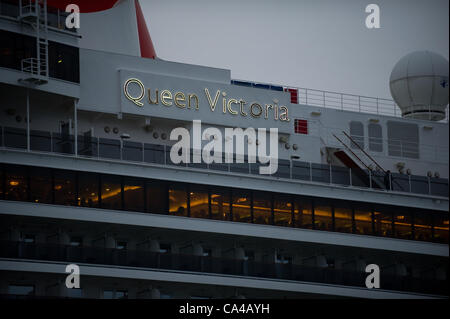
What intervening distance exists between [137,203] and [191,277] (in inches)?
152

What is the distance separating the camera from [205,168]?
168 ft

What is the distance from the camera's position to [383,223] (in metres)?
54.9

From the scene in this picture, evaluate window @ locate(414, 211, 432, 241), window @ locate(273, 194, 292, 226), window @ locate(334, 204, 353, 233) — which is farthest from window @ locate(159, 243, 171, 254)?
window @ locate(414, 211, 432, 241)

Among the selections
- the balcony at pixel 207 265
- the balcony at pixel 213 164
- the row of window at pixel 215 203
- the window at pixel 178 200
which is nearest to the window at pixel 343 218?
the row of window at pixel 215 203

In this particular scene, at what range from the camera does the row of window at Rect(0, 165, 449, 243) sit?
47.4 m

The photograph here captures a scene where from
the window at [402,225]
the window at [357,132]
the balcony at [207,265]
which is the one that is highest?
the window at [357,132]

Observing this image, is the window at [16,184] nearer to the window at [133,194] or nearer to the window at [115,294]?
the window at [133,194]

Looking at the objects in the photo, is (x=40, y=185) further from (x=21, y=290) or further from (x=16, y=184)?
(x=21, y=290)

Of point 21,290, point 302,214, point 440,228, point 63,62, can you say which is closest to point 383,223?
point 440,228

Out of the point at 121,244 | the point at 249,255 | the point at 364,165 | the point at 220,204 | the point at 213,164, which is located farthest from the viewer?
the point at 364,165

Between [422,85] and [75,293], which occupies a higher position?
[422,85]

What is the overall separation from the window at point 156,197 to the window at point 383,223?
10821 millimetres

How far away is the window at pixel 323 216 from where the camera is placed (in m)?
53.3

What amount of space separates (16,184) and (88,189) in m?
3.08
